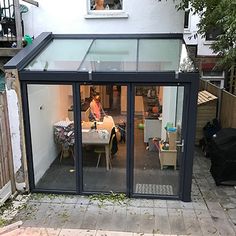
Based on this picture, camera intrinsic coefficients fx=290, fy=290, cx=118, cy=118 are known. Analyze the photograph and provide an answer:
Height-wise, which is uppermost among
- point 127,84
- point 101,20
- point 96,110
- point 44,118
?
point 101,20

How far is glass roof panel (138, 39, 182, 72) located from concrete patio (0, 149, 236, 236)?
2.58m

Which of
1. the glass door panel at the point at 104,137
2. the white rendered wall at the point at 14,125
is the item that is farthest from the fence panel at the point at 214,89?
the white rendered wall at the point at 14,125

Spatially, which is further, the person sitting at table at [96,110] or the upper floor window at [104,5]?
the upper floor window at [104,5]

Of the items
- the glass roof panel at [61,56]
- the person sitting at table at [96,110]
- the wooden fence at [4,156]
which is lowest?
the wooden fence at [4,156]

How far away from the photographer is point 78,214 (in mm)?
5191

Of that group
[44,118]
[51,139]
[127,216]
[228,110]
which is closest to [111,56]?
[44,118]

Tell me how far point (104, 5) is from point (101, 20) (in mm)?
431

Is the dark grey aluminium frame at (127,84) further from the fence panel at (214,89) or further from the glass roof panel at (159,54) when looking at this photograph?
the fence panel at (214,89)

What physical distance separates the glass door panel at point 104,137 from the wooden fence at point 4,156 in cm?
141

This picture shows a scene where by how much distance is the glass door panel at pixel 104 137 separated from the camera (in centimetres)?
540

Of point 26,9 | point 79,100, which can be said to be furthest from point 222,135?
point 26,9

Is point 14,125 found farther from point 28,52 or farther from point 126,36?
point 126,36

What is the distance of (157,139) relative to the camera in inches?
226

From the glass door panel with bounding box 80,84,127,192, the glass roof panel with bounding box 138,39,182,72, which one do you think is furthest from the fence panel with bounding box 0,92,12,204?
the glass roof panel with bounding box 138,39,182,72
